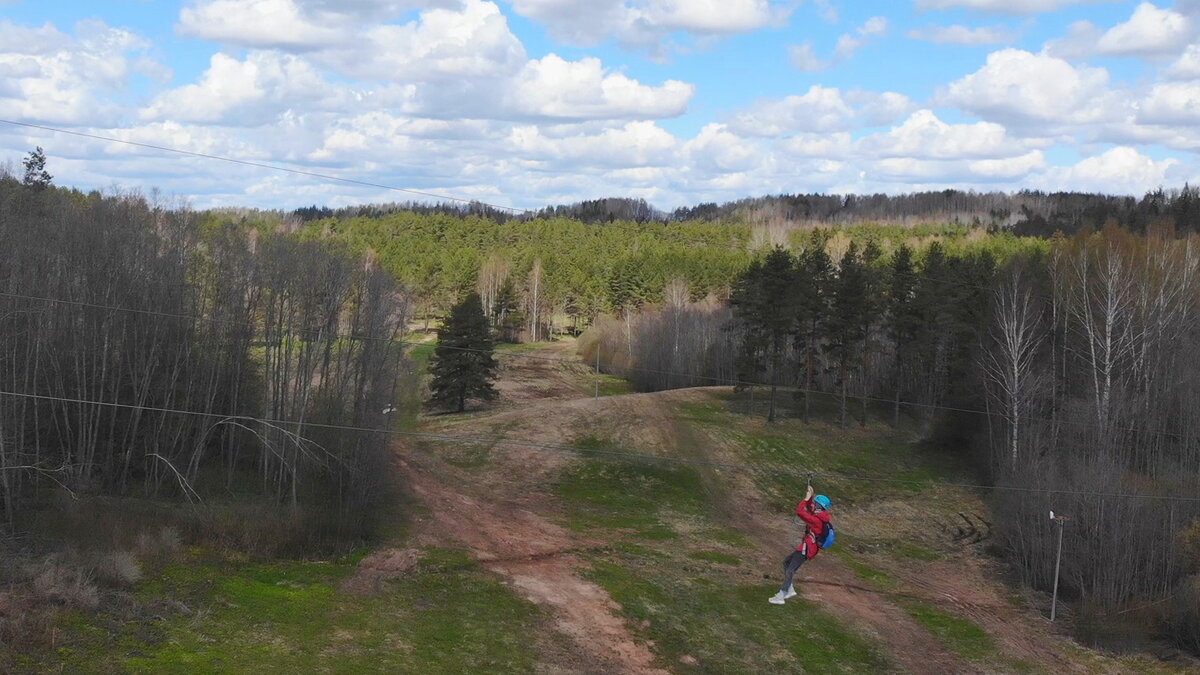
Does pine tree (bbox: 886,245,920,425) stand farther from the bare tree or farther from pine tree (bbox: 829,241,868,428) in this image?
the bare tree

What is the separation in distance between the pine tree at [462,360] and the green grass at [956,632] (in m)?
36.5

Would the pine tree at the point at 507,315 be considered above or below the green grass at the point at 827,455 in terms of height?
above

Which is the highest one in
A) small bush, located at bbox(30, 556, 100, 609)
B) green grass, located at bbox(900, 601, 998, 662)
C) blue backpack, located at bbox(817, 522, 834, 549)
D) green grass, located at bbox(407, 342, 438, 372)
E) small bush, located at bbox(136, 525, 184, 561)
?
blue backpack, located at bbox(817, 522, 834, 549)

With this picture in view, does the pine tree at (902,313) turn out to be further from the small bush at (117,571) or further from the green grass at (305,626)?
the small bush at (117,571)

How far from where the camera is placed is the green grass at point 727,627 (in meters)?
28.0

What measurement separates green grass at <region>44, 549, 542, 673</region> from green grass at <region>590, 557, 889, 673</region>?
13.4 ft

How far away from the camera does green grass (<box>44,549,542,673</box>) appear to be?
22562mm

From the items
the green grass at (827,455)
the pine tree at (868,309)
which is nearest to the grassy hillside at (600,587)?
the green grass at (827,455)

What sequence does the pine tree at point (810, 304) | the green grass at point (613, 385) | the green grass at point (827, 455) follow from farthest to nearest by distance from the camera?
1. the green grass at point (613, 385)
2. the pine tree at point (810, 304)
3. the green grass at point (827, 455)

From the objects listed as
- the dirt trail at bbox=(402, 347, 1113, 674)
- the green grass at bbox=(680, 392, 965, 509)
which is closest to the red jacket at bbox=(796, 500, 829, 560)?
the dirt trail at bbox=(402, 347, 1113, 674)

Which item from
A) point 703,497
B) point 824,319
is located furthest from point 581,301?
point 703,497

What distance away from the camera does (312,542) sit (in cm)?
3322

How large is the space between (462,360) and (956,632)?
39.4 m

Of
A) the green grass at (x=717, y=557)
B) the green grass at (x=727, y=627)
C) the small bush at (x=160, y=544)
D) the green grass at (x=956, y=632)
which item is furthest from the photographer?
the green grass at (x=717, y=557)
